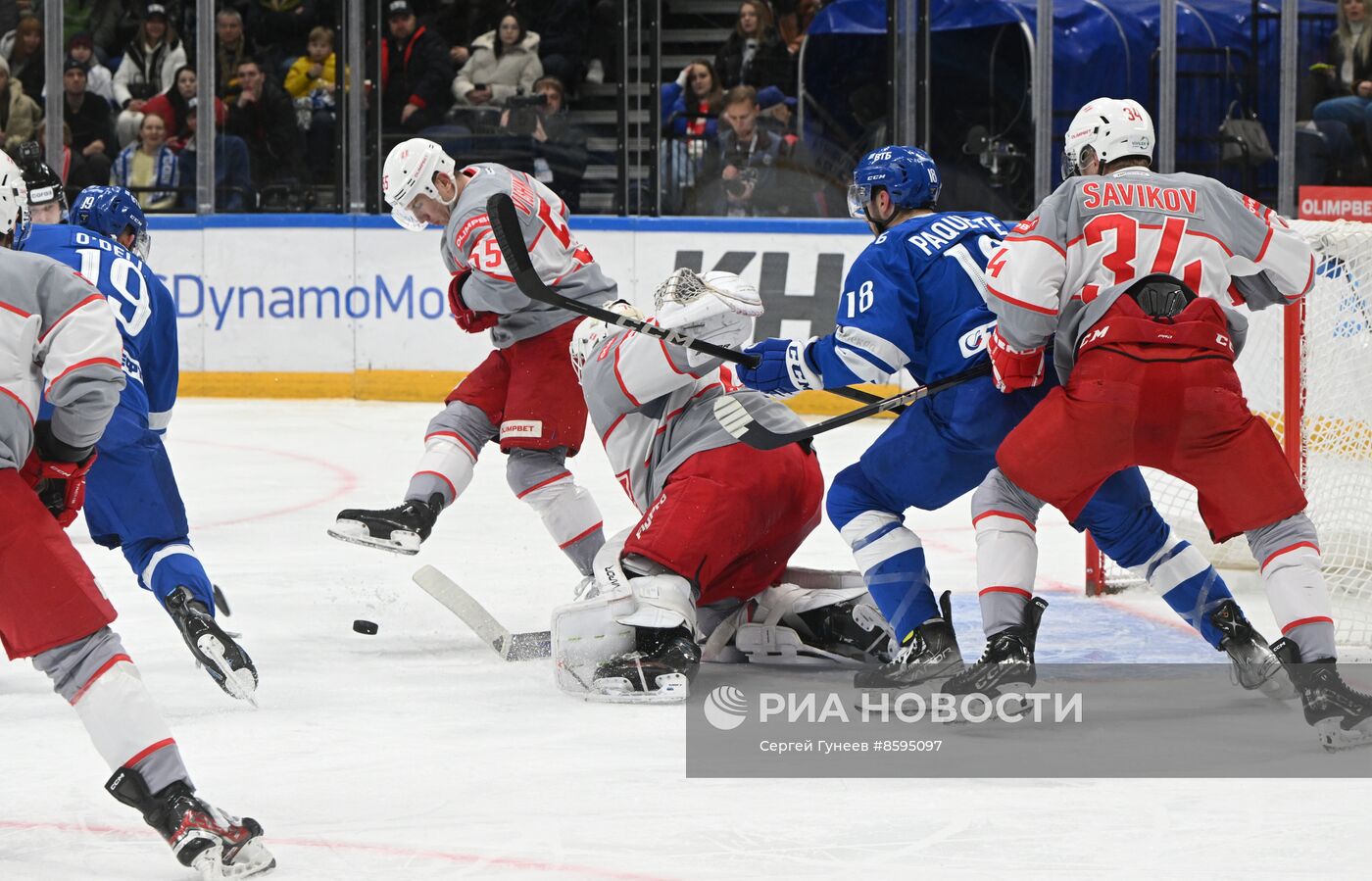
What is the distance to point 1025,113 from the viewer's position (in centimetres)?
822

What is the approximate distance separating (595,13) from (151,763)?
6.64 meters

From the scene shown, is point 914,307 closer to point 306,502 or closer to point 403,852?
point 403,852

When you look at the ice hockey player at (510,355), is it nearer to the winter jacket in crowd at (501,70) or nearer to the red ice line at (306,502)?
the red ice line at (306,502)

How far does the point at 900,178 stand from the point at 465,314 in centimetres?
128

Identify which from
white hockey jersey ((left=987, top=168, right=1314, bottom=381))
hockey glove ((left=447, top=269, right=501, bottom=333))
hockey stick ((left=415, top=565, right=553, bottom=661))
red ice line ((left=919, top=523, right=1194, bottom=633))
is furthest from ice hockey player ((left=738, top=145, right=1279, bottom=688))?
hockey glove ((left=447, top=269, right=501, bottom=333))

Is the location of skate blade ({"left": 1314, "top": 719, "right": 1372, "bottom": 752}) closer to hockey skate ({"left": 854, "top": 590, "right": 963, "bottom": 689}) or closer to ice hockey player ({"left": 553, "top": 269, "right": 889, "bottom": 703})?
hockey skate ({"left": 854, "top": 590, "right": 963, "bottom": 689})

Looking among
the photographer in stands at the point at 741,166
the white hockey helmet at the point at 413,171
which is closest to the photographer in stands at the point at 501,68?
the photographer in stands at the point at 741,166

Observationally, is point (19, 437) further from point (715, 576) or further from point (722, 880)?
point (715, 576)

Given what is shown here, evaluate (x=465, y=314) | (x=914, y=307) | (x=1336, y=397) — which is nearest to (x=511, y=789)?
(x=914, y=307)

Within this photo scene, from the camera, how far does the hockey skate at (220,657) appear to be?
11.5 feet

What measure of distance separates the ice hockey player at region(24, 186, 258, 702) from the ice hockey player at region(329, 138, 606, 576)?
59 centimetres

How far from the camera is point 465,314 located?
4.45m

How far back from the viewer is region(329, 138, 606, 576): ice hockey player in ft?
13.8

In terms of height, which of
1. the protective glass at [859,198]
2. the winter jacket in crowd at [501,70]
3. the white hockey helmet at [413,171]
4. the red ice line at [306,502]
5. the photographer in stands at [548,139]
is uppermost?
the winter jacket in crowd at [501,70]
